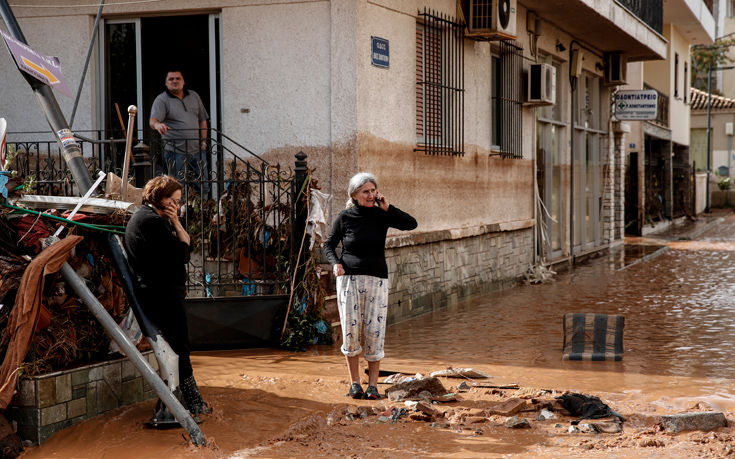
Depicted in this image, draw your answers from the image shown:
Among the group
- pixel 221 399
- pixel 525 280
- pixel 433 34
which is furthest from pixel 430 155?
pixel 221 399

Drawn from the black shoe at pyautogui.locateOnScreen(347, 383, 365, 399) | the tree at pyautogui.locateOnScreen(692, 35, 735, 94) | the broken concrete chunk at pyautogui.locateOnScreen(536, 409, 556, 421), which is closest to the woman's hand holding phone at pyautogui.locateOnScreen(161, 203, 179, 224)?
the black shoe at pyautogui.locateOnScreen(347, 383, 365, 399)

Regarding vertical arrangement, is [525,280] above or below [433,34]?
below

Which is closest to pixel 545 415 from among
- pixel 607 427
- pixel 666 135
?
pixel 607 427

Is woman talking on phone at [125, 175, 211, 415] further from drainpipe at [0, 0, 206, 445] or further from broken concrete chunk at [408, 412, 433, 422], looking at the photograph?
broken concrete chunk at [408, 412, 433, 422]

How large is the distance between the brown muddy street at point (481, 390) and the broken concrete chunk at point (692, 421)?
0.23 ft

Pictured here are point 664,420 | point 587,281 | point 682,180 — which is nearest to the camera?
point 664,420

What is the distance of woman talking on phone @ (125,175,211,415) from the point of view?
241 inches

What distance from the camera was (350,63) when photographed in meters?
9.96

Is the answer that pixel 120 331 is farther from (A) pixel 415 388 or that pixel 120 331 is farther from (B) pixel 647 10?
(B) pixel 647 10

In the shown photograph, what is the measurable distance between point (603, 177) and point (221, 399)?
16892mm

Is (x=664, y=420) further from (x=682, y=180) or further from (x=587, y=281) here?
(x=682, y=180)

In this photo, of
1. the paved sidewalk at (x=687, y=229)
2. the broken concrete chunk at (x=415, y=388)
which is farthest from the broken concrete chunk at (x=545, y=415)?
the paved sidewalk at (x=687, y=229)

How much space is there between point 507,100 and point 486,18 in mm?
2263

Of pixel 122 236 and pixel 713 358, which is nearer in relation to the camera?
pixel 122 236
